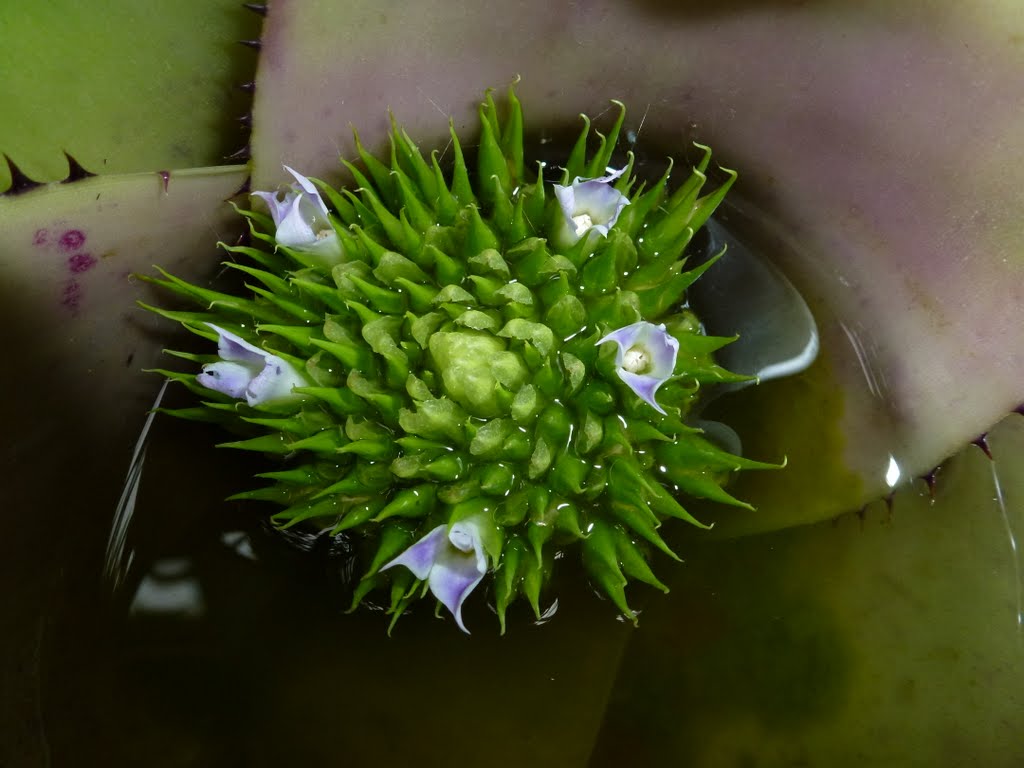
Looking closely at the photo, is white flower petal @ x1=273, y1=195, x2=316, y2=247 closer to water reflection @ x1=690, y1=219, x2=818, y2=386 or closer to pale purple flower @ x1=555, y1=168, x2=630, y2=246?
pale purple flower @ x1=555, y1=168, x2=630, y2=246

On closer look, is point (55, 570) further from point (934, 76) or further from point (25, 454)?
point (934, 76)

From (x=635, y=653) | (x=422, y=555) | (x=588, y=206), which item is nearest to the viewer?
(x=422, y=555)

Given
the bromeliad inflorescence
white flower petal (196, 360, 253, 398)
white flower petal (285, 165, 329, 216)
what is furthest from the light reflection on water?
white flower petal (285, 165, 329, 216)

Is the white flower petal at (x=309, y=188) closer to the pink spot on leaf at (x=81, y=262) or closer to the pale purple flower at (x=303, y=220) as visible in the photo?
the pale purple flower at (x=303, y=220)

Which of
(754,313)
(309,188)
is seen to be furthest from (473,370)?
(754,313)

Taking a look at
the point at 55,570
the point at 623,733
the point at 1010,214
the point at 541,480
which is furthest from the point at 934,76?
the point at 55,570

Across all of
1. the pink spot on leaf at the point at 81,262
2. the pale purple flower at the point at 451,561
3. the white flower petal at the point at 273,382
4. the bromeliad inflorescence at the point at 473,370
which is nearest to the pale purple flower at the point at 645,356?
the bromeliad inflorescence at the point at 473,370

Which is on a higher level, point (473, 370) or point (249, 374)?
point (473, 370)

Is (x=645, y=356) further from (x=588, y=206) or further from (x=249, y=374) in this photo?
(x=249, y=374)
